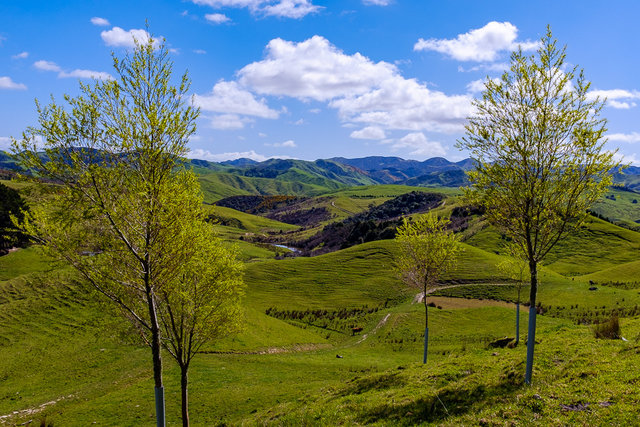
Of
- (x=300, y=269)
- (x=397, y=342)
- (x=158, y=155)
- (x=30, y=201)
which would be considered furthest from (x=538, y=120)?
(x=300, y=269)

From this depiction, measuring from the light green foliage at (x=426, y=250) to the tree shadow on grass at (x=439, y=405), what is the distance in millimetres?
17437

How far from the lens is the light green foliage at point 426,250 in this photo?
33406mm

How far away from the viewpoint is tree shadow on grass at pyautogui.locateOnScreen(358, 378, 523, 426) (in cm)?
1459

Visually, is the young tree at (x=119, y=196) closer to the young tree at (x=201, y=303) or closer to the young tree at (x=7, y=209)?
the young tree at (x=201, y=303)

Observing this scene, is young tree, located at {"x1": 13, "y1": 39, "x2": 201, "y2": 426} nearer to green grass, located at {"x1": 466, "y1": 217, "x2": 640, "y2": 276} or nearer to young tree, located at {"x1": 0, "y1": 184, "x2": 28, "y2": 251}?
young tree, located at {"x1": 0, "y1": 184, "x2": 28, "y2": 251}

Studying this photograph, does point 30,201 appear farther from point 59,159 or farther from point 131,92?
point 131,92

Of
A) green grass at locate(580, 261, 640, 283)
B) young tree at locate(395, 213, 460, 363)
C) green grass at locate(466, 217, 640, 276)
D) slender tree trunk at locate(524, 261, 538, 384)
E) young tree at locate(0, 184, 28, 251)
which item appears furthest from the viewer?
green grass at locate(466, 217, 640, 276)

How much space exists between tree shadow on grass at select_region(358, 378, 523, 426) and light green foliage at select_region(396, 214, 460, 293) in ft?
57.2

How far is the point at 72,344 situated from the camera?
138 feet

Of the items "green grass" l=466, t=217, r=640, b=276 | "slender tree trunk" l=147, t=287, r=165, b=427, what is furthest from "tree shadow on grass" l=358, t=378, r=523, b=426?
"green grass" l=466, t=217, r=640, b=276

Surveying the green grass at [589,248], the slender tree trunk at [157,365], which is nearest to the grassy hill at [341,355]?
the slender tree trunk at [157,365]

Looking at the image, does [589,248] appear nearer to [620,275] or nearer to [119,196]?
[620,275]

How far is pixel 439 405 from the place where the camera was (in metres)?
15.5

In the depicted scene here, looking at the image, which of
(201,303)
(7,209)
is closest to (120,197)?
(201,303)
